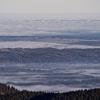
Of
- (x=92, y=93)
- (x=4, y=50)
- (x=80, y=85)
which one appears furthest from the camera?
(x=4, y=50)

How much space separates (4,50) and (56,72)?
46.9 ft

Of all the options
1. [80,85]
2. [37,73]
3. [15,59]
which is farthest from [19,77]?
[15,59]

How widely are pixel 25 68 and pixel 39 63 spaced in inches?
175

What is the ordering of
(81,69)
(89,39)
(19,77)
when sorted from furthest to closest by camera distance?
(89,39), (81,69), (19,77)

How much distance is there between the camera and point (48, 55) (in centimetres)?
4597

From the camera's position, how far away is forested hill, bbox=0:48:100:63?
43.7 m

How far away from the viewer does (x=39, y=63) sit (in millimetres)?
41969

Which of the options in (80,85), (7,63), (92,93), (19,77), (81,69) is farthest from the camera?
(7,63)

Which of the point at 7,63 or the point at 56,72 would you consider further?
the point at 7,63

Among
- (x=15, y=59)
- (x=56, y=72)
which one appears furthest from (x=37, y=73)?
(x=15, y=59)

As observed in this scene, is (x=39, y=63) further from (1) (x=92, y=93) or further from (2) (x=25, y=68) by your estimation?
(1) (x=92, y=93)

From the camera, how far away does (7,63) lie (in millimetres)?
40906

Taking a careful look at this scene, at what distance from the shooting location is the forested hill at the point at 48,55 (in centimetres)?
4366

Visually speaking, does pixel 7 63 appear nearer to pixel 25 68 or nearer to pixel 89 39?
pixel 25 68
